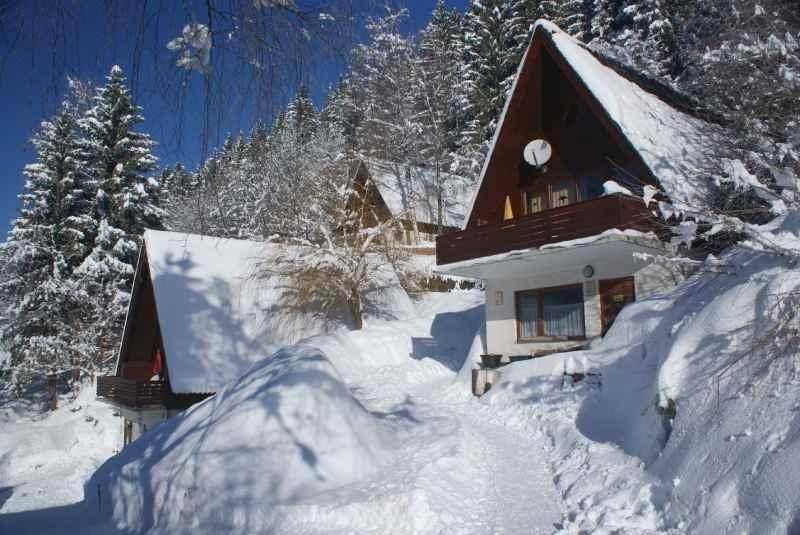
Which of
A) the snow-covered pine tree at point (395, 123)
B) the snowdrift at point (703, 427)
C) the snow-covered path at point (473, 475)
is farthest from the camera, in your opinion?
the snow-covered pine tree at point (395, 123)

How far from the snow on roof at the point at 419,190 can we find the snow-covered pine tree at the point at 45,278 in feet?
49.0

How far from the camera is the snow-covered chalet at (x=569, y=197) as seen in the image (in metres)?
13.2

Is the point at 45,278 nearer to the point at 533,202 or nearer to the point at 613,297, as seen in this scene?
the point at 533,202

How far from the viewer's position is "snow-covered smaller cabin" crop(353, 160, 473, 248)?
2902 cm

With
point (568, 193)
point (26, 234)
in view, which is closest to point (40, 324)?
point (26, 234)

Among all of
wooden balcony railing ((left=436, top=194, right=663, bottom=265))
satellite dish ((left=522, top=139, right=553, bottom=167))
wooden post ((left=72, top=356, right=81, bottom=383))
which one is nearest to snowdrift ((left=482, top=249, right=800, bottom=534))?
Result: wooden balcony railing ((left=436, top=194, right=663, bottom=265))

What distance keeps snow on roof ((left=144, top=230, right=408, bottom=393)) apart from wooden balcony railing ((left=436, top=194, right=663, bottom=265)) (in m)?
7.81

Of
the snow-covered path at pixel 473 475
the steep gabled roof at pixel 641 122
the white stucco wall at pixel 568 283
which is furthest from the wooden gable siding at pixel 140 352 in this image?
the steep gabled roof at pixel 641 122

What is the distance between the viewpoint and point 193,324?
2006 centimetres

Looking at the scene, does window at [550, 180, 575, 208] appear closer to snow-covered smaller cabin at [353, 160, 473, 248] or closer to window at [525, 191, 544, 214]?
window at [525, 191, 544, 214]

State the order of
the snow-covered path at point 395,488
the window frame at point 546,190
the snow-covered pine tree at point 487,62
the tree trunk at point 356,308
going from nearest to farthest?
1. the snow-covered path at point 395,488
2. the window frame at point 546,190
3. the tree trunk at point 356,308
4. the snow-covered pine tree at point 487,62

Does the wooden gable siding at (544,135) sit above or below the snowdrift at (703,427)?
above

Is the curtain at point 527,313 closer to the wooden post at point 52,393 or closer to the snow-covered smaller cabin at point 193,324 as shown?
the snow-covered smaller cabin at point 193,324

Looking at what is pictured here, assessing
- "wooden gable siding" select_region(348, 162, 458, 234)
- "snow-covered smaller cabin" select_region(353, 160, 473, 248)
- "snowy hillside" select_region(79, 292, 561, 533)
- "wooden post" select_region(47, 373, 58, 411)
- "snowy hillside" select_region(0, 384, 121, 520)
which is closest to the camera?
"snowy hillside" select_region(79, 292, 561, 533)
